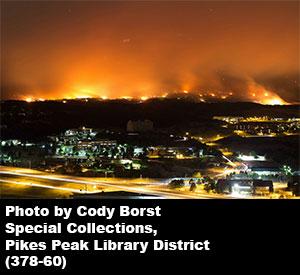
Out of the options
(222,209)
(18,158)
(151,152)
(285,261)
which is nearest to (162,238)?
(222,209)

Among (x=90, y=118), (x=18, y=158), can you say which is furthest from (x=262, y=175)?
(x=90, y=118)

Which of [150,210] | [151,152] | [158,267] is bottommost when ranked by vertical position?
[158,267]

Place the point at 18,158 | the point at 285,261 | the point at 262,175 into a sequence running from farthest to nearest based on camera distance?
the point at 18,158 < the point at 262,175 < the point at 285,261

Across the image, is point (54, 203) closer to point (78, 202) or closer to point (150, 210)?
point (78, 202)

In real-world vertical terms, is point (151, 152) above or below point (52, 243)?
above

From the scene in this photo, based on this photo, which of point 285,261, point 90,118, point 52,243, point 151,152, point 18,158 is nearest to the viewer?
point 52,243

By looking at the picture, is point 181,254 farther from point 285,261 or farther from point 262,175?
point 262,175

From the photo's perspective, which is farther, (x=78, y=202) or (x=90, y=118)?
(x=90, y=118)
